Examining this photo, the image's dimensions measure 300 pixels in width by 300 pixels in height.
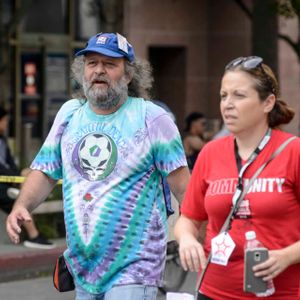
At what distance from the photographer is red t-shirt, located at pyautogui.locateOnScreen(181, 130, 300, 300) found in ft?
13.8

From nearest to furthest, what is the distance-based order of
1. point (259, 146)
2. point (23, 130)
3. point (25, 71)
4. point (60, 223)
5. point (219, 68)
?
point (259, 146) < point (60, 223) < point (23, 130) < point (25, 71) < point (219, 68)

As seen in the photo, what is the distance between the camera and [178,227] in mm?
4496

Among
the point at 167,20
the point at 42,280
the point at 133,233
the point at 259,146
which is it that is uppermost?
the point at 167,20

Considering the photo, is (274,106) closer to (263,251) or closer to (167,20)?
(263,251)

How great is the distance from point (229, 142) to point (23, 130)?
14.5 metres

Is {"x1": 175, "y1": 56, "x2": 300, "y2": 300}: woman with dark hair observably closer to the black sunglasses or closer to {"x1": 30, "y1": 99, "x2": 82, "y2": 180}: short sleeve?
the black sunglasses

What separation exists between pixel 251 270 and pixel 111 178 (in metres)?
1.27

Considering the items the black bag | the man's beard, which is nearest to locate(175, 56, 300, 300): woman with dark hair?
the man's beard

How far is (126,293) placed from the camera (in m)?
5.06

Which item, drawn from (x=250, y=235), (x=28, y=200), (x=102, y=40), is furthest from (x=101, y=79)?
(x=250, y=235)

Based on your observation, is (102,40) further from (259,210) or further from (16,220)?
(259,210)

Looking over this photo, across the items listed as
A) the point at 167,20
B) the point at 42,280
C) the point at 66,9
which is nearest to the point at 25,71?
the point at 66,9

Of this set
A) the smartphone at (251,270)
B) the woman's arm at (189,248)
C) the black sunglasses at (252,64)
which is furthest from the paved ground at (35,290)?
the smartphone at (251,270)

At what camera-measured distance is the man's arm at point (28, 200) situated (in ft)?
17.2
